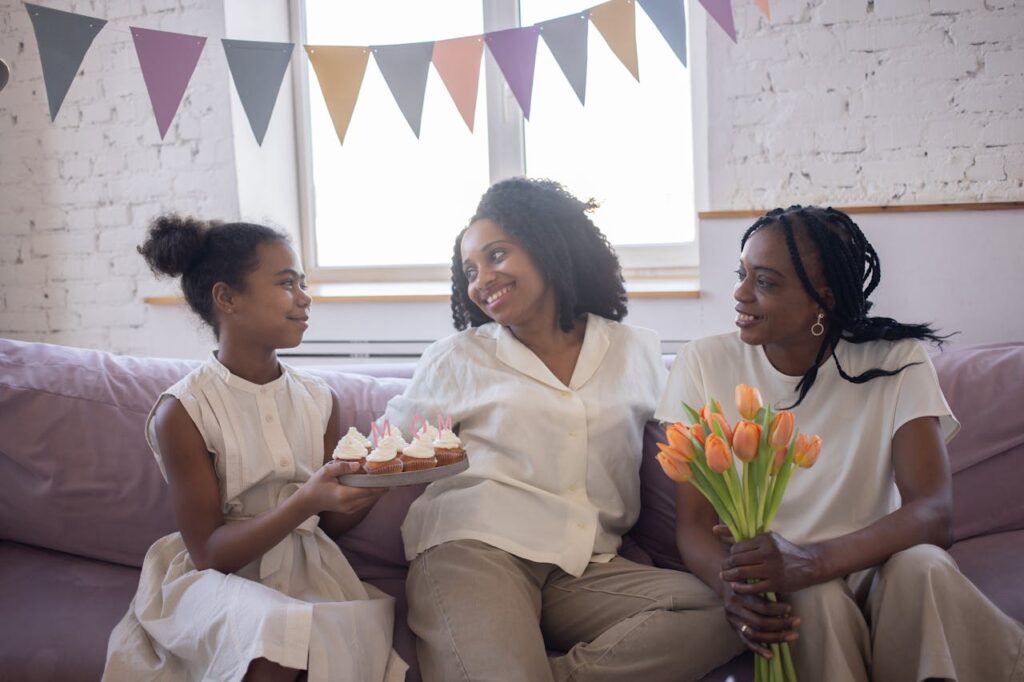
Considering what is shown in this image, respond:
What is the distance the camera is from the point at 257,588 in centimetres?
157

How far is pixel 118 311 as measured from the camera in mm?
3688

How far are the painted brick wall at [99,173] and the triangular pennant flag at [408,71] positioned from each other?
97 centimetres

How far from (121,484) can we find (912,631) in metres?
1.57

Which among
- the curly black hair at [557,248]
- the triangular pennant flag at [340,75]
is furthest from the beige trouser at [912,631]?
the triangular pennant flag at [340,75]

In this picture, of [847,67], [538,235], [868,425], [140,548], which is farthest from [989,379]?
[140,548]

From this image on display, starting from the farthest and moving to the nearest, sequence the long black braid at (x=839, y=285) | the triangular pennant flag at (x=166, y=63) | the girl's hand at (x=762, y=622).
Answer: the triangular pennant flag at (x=166, y=63), the long black braid at (x=839, y=285), the girl's hand at (x=762, y=622)

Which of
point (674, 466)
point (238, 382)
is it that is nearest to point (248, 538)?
point (238, 382)

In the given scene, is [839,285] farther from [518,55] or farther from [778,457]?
[518,55]

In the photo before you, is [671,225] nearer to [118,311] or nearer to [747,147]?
[747,147]

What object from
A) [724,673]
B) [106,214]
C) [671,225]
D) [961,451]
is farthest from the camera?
[106,214]

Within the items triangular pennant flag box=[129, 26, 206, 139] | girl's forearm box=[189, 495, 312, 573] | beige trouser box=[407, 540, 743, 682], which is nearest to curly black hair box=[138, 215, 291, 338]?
girl's forearm box=[189, 495, 312, 573]

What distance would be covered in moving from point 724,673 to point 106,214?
3.05m

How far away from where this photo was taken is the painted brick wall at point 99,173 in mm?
3521

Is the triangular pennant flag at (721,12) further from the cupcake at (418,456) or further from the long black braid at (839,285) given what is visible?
the cupcake at (418,456)
